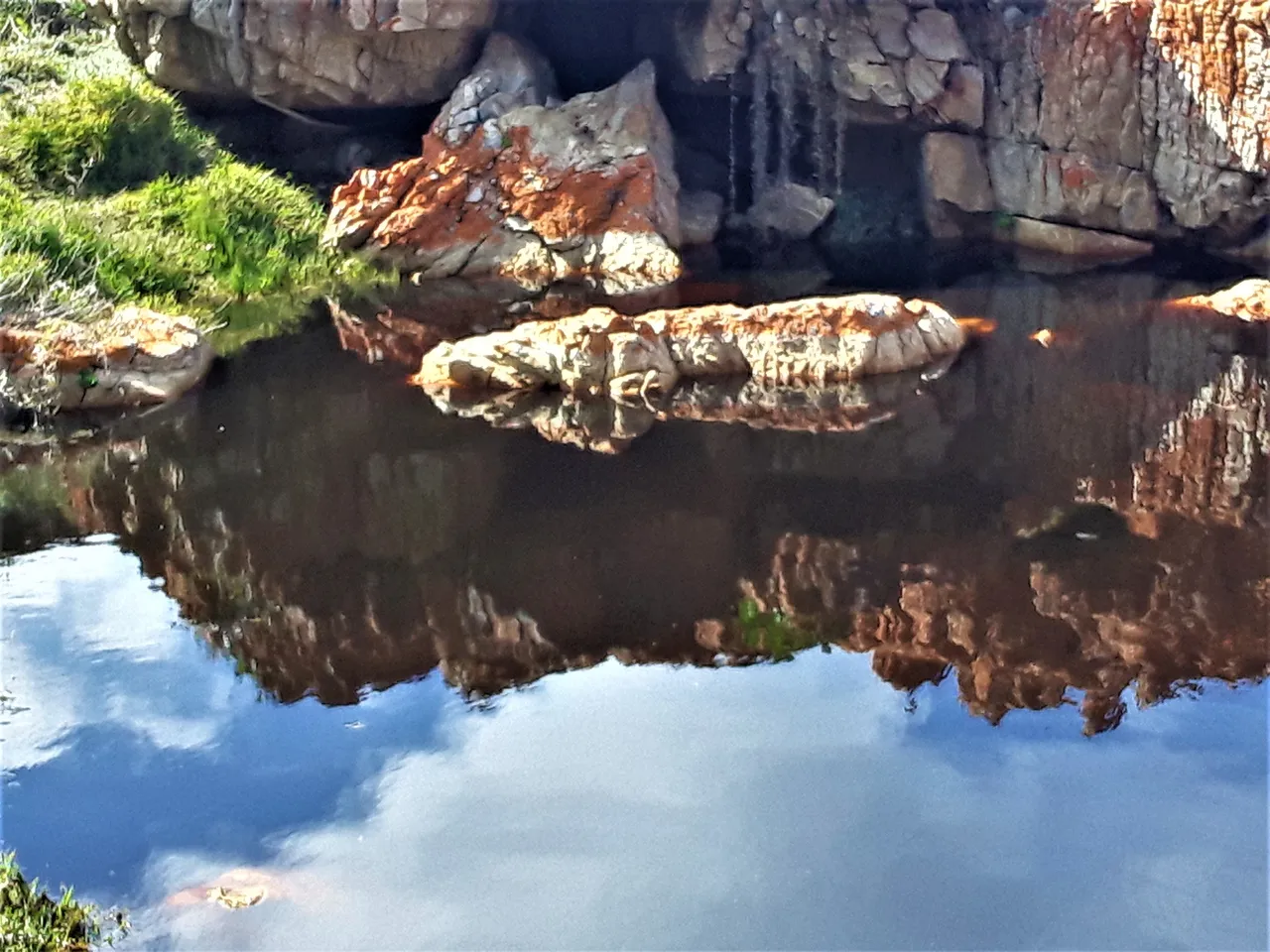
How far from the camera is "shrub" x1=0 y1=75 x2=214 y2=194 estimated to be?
2006cm

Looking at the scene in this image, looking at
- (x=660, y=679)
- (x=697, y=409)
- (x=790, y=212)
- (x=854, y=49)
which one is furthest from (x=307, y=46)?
(x=660, y=679)

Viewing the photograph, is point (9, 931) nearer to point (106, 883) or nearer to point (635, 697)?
point (106, 883)

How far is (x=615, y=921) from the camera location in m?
6.11

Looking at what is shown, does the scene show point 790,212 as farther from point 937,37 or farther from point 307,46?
point 307,46

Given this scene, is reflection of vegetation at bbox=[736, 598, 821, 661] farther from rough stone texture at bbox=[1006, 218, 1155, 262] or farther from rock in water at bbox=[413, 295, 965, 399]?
rough stone texture at bbox=[1006, 218, 1155, 262]

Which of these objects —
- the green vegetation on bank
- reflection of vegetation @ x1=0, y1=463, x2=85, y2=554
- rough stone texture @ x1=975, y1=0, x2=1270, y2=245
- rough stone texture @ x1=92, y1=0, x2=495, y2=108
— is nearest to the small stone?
rough stone texture @ x1=975, y1=0, x2=1270, y2=245

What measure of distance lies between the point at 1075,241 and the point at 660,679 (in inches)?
617

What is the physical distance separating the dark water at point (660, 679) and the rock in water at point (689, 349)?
125cm

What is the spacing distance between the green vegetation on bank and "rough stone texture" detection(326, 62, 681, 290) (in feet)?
3.06

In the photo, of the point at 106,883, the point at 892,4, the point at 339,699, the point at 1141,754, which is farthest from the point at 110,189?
the point at 1141,754

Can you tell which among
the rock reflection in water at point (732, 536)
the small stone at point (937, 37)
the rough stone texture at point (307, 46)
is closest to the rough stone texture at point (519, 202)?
the rough stone texture at point (307, 46)

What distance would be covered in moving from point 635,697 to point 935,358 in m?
8.05

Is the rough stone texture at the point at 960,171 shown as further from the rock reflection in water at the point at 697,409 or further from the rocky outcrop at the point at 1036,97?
the rock reflection in water at the point at 697,409

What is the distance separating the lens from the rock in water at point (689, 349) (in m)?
14.0
